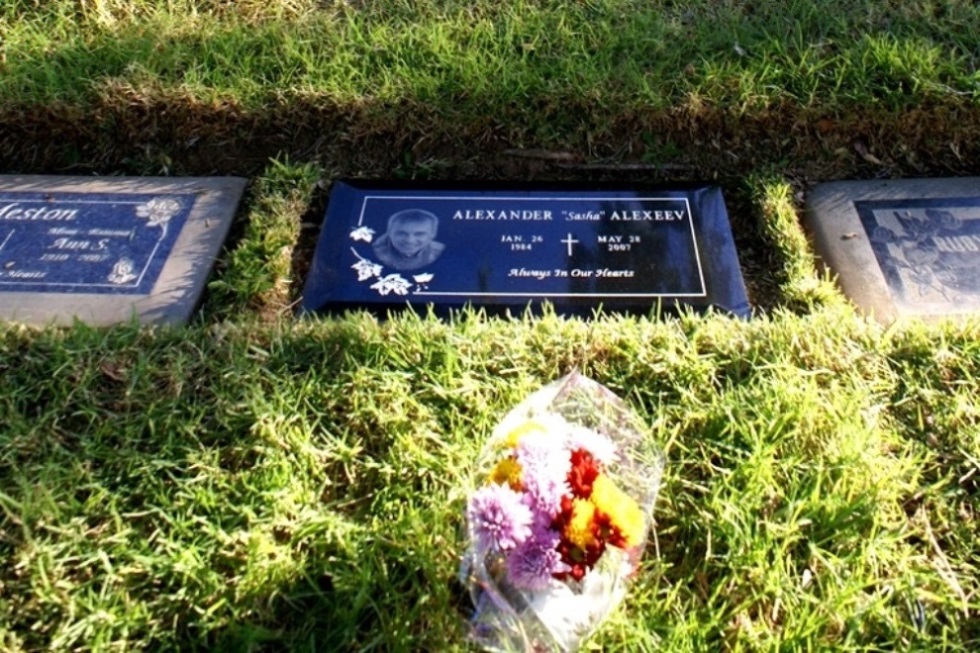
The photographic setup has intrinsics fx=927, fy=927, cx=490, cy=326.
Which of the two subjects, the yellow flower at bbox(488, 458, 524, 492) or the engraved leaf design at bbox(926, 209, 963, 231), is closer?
the yellow flower at bbox(488, 458, 524, 492)

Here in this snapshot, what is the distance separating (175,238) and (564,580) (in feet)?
4.75

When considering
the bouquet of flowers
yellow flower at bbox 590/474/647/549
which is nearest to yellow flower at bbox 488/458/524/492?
the bouquet of flowers

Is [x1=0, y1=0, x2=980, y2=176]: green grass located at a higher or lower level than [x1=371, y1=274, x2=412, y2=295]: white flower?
higher

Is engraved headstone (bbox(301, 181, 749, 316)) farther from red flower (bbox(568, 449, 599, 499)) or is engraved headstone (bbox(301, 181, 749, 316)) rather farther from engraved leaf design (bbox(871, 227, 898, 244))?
red flower (bbox(568, 449, 599, 499))

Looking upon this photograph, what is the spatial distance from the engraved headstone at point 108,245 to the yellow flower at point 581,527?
1.19 meters

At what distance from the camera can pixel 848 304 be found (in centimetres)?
216

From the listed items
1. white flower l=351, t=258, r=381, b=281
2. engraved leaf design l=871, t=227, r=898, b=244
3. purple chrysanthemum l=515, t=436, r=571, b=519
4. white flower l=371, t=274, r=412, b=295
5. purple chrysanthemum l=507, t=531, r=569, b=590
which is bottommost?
purple chrysanthemum l=507, t=531, r=569, b=590

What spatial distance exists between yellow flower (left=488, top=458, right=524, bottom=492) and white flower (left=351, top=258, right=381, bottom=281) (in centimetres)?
89

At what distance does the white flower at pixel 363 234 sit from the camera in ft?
Result: 7.63

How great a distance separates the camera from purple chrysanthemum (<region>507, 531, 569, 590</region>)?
4.53 ft

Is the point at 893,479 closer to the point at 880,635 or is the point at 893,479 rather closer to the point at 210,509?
the point at 880,635

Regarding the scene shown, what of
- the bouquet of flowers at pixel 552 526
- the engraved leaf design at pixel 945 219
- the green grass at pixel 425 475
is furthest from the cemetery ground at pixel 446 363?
the engraved leaf design at pixel 945 219

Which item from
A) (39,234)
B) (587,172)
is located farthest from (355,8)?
(39,234)

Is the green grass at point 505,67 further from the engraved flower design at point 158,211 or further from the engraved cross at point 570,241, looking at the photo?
the engraved cross at point 570,241
